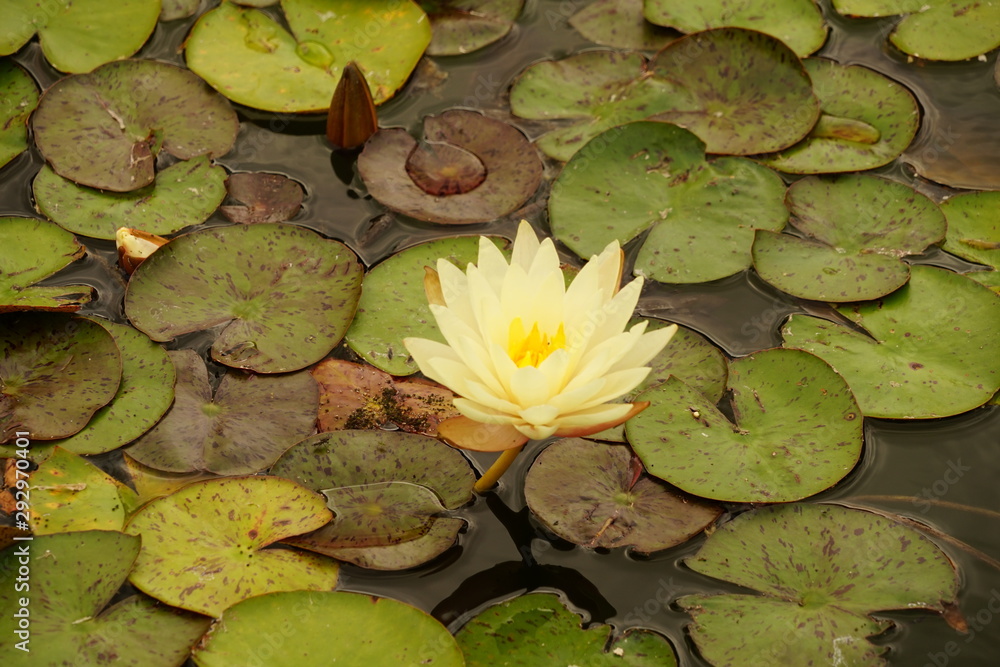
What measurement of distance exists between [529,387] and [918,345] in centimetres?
172

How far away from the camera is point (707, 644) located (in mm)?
2271

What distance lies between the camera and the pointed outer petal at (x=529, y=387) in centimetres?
193

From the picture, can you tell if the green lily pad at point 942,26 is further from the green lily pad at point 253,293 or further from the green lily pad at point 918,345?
the green lily pad at point 253,293

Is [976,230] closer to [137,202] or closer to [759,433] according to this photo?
[759,433]

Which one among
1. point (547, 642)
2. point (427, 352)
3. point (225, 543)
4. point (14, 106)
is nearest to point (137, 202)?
point (14, 106)

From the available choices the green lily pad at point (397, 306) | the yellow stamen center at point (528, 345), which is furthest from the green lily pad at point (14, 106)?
the yellow stamen center at point (528, 345)

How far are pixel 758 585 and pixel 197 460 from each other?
1793mm

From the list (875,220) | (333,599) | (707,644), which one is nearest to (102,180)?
(333,599)

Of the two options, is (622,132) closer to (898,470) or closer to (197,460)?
(898,470)

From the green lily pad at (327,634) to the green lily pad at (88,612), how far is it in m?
0.14

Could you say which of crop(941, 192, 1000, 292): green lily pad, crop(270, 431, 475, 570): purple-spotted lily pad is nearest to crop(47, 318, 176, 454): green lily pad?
crop(270, 431, 475, 570): purple-spotted lily pad

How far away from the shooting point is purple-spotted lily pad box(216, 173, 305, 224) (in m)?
3.24

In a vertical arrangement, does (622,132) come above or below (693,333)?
above

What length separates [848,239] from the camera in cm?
318
